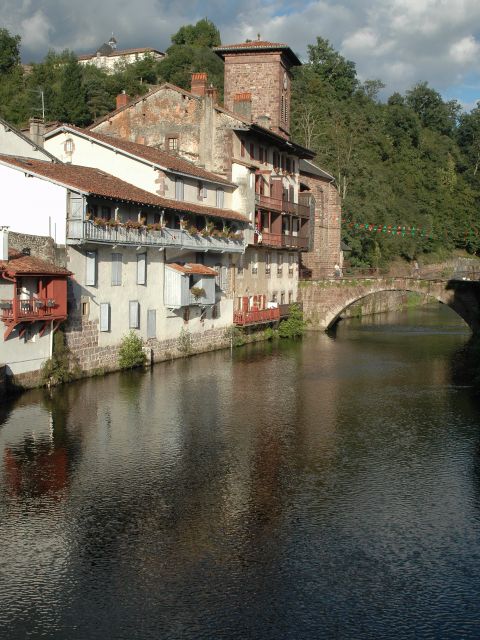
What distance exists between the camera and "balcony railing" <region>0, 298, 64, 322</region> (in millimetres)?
34562

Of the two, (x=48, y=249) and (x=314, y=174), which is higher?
(x=314, y=174)

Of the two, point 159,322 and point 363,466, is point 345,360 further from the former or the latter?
point 363,466

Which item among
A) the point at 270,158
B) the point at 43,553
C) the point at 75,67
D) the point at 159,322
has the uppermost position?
the point at 75,67

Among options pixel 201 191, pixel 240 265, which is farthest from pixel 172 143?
pixel 240 265

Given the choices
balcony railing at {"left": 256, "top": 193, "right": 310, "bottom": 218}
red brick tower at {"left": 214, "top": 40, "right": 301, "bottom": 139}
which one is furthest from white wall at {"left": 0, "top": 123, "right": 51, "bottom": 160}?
red brick tower at {"left": 214, "top": 40, "right": 301, "bottom": 139}

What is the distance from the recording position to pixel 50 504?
2316cm

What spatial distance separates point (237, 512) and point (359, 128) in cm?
9205

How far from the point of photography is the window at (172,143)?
57344mm

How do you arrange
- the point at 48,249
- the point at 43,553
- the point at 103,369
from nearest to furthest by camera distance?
1. the point at 43,553
2. the point at 48,249
3. the point at 103,369

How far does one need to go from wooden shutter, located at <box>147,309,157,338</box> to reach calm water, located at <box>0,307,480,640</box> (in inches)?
215

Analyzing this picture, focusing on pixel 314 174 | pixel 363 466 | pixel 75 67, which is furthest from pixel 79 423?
pixel 75 67

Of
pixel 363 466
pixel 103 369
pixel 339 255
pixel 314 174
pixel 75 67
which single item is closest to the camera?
pixel 363 466

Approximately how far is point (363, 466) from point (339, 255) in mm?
56775

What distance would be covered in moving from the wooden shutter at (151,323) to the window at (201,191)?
385 inches
